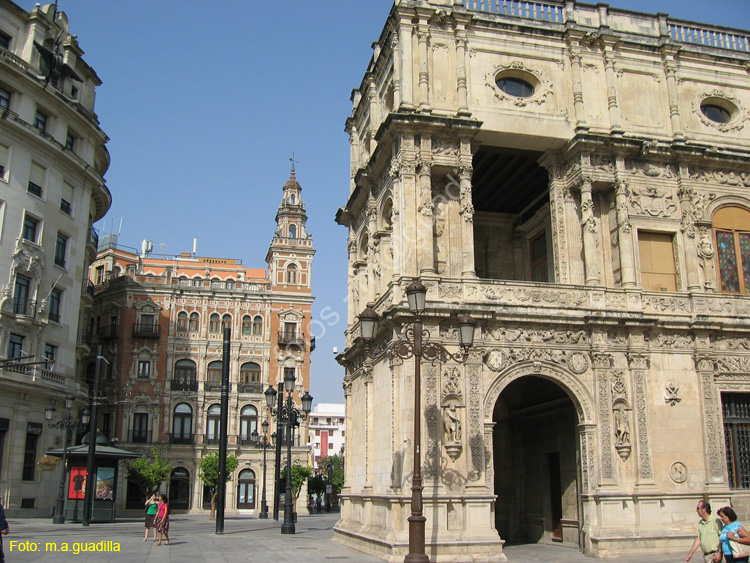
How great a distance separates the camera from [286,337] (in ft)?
200

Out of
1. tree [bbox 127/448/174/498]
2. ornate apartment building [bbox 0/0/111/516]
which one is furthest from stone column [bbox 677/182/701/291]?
tree [bbox 127/448/174/498]

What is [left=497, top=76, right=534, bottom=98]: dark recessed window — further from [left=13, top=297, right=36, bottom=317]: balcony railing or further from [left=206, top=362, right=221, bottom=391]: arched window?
[left=206, top=362, right=221, bottom=391]: arched window

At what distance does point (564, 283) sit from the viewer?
20.2m

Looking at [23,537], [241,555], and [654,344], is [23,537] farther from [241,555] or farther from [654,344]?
[654,344]

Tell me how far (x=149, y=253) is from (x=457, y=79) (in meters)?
54.7

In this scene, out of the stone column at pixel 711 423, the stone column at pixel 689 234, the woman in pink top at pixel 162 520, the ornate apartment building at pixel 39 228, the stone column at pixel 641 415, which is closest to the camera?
the stone column at pixel 641 415

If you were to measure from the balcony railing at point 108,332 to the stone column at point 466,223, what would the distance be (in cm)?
4644

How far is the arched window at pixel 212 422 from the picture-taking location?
191ft

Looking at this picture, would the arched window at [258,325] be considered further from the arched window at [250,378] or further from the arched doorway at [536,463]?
the arched doorway at [536,463]

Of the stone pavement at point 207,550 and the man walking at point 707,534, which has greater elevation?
the man walking at point 707,534

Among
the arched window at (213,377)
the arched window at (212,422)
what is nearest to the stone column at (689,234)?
the arched window at (212,422)

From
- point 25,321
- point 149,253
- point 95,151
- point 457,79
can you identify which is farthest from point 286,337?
point 457,79

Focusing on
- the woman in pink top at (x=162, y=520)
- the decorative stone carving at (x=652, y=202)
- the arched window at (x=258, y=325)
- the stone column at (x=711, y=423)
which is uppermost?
the arched window at (x=258, y=325)

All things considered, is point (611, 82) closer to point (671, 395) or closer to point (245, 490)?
point (671, 395)
